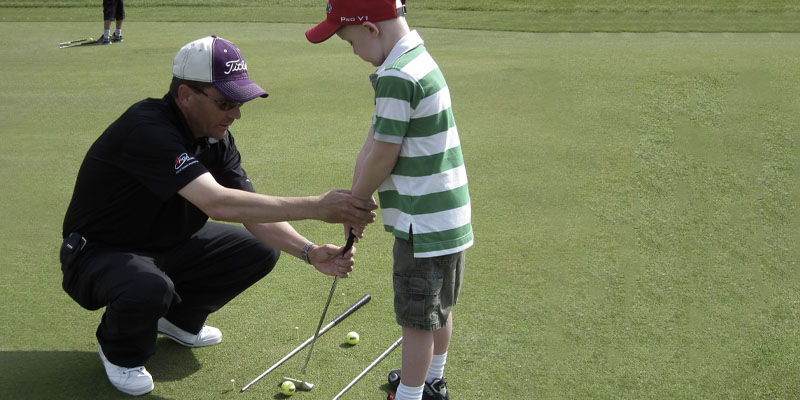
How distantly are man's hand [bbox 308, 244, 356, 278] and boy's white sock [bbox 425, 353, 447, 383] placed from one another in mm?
505

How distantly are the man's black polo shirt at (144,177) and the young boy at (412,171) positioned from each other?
2.27 feet

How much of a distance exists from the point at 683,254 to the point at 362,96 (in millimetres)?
3991

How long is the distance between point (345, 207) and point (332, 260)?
1.51 feet

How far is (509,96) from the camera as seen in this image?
24.4 feet

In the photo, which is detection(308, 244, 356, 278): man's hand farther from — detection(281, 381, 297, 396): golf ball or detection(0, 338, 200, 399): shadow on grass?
detection(0, 338, 200, 399): shadow on grass

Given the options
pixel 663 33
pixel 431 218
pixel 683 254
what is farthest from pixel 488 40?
pixel 431 218

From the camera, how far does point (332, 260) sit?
3.31 metres

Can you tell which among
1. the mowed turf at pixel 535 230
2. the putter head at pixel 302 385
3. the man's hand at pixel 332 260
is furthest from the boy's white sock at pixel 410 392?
the man's hand at pixel 332 260

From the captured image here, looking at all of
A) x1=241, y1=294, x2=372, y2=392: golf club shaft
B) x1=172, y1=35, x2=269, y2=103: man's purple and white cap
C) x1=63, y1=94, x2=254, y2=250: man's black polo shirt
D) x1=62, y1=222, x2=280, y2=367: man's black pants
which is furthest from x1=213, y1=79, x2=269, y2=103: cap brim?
x1=241, y1=294, x2=372, y2=392: golf club shaft

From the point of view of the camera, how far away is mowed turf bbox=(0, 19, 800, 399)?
3307 mm

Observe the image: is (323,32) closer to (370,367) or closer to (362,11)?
(362,11)

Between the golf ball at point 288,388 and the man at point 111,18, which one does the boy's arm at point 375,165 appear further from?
the man at point 111,18

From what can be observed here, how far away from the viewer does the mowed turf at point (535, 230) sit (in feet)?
10.8

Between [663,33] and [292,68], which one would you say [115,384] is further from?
[663,33]
